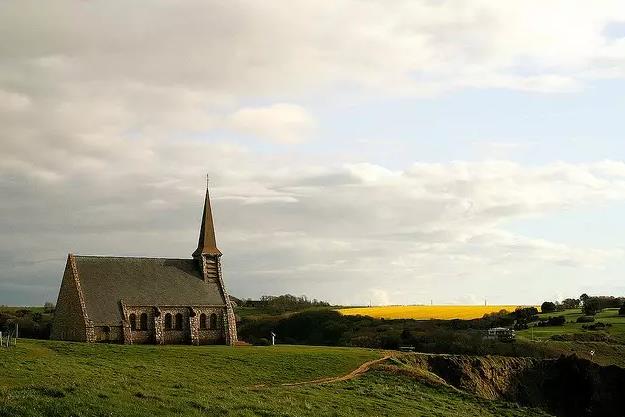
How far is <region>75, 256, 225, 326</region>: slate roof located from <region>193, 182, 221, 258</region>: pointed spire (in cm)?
178

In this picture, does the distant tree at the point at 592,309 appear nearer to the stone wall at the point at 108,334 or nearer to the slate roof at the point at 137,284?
the slate roof at the point at 137,284

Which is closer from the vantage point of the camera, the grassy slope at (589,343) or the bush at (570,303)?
the grassy slope at (589,343)

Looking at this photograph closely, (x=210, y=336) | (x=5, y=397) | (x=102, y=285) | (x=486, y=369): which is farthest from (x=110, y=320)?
(x=5, y=397)

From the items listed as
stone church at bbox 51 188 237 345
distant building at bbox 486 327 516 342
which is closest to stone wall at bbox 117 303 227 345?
stone church at bbox 51 188 237 345

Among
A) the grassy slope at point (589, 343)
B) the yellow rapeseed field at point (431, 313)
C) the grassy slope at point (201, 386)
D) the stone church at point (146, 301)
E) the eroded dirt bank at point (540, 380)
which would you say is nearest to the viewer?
the grassy slope at point (201, 386)

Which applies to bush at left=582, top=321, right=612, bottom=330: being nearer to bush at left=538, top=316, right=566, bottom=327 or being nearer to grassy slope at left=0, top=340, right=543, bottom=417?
bush at left=538, top=316, right=566, bottom=327

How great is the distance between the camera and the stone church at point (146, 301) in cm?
7112

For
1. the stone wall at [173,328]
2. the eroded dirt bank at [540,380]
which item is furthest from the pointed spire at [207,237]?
the eroded dirt bank at [540,380]

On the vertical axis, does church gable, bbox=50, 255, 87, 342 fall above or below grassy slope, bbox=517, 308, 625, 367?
Result: above

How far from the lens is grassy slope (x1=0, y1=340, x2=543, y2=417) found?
32.6 meters

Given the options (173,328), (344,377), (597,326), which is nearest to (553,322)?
(597,326)

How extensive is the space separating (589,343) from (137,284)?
5651 cm

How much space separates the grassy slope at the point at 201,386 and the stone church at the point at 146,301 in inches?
386

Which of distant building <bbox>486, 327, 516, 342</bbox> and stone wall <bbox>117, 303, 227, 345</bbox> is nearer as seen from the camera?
stone wall <bbox>117, 303, 227, 345</bbox>
